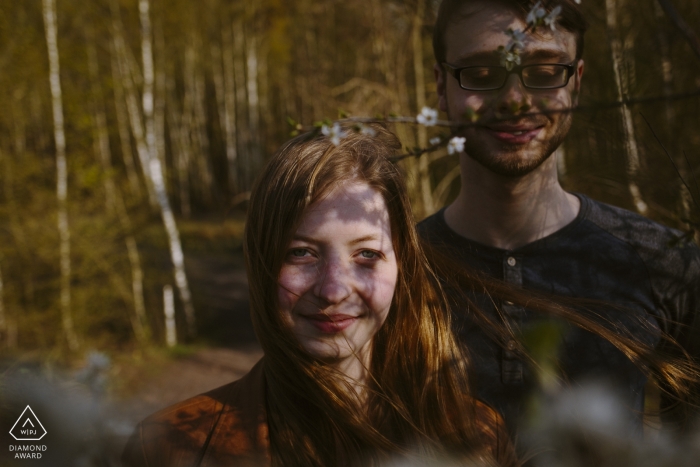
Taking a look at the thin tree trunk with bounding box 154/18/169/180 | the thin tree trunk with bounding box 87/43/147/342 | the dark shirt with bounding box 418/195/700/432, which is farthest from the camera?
the thin tree trunk with bounding box 154/18/169/180

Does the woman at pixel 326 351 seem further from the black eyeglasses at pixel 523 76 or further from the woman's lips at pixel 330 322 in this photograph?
the black eyeglasses at pixel 523 76

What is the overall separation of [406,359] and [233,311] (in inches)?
492

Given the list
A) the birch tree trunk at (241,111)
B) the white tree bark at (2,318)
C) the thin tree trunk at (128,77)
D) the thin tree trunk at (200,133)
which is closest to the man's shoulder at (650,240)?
the white tree bark at (2,318)

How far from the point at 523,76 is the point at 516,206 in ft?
1.66

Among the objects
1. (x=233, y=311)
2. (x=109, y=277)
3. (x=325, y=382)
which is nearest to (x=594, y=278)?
(x=325, y=382)

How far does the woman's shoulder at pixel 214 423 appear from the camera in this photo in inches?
44.2

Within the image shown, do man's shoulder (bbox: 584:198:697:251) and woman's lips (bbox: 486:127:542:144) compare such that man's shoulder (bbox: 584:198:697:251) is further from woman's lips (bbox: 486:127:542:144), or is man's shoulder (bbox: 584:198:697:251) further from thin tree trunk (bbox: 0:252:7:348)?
thin tree trunk (bbox: 0:252:7:348)

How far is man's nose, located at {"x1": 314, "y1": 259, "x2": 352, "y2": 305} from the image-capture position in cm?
116

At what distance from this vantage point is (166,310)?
11.6 meters

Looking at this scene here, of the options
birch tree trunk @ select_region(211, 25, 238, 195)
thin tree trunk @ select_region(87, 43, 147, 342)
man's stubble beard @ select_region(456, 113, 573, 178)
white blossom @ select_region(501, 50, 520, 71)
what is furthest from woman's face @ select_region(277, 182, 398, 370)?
birch tree trunk @ select_region(211, 25, 238, 195)

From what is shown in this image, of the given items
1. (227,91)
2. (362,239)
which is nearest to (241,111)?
(227,91)

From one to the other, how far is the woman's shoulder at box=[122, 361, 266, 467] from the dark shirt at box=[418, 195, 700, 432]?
0.61 metres

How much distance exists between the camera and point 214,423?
124 centimetres

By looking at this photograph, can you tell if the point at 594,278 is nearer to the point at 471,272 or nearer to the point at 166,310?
the point at 471,272
